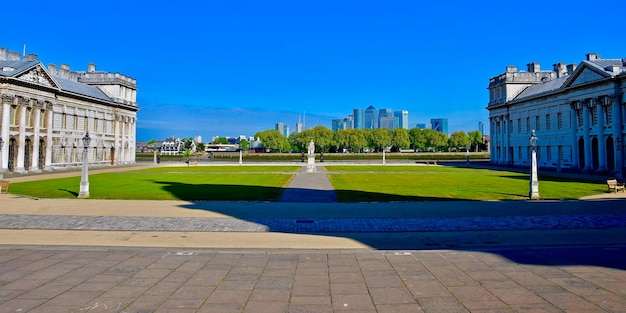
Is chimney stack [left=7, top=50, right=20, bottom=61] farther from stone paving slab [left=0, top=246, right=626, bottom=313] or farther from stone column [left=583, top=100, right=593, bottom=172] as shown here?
stone column [left=583, top=100, right=593, bottom=172]

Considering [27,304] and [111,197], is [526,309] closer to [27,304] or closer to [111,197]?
[27,304]

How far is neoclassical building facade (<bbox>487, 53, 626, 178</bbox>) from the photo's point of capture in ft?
153

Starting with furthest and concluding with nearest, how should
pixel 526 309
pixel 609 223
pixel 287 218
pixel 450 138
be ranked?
pixel 450 138
pixel 287 218
pixel 609 223
pixel 526 309

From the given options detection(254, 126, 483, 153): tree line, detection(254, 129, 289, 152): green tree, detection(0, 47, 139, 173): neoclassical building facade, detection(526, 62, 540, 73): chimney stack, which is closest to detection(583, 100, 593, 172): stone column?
detection(526, 62, 540, 73): chimney stack

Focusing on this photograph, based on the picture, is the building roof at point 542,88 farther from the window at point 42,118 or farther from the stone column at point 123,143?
the window at point 42,118

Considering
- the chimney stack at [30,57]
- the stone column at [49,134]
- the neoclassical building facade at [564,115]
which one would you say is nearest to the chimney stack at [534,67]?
the neoclassical building facade at [564,115]

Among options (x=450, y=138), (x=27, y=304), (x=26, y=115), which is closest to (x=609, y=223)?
(x=27, y=304)

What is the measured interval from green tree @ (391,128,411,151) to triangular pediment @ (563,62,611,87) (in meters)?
86.1

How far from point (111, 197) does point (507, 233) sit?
19920 mm

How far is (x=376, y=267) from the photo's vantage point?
820cm

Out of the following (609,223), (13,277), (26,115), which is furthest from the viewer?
(26,115)

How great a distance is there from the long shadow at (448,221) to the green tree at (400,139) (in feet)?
399

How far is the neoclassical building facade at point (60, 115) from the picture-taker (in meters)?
46.1

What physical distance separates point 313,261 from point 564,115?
202 ft
